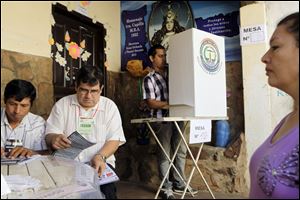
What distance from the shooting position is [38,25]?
1035 mm

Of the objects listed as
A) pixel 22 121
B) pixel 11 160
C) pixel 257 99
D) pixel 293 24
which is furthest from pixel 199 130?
pixel 293 24

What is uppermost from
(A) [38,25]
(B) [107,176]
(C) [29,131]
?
(A) [38,25]

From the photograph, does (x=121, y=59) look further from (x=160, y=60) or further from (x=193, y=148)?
(x=193, y=148)

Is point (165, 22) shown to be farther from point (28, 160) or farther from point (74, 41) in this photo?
point (28, 160)

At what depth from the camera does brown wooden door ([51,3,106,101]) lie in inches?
28.5

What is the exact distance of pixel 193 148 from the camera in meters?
1.73

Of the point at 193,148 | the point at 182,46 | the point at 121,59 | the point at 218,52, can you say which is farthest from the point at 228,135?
the point at 121,59

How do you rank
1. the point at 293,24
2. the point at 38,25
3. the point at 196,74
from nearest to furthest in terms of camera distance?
the point at 293,24
the point at 38,25
the point at 196,74

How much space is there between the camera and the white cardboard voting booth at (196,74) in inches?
46.9

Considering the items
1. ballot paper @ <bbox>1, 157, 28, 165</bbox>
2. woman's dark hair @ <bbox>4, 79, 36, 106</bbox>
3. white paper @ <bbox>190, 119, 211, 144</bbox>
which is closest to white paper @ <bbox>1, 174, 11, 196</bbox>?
ballot paper @ <bbox>1, 157, 28, 165</bbox>

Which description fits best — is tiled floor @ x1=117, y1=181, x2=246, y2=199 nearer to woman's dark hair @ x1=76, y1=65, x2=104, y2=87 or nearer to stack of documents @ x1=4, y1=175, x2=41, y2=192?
woman's dark hair @ x1=76, y1=65, x2=104, y2=87

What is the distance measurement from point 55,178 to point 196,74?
79 centimetres

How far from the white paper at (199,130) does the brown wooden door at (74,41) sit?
58 cm

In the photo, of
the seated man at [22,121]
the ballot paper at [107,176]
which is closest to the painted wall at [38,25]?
the seated man at [22,121]
